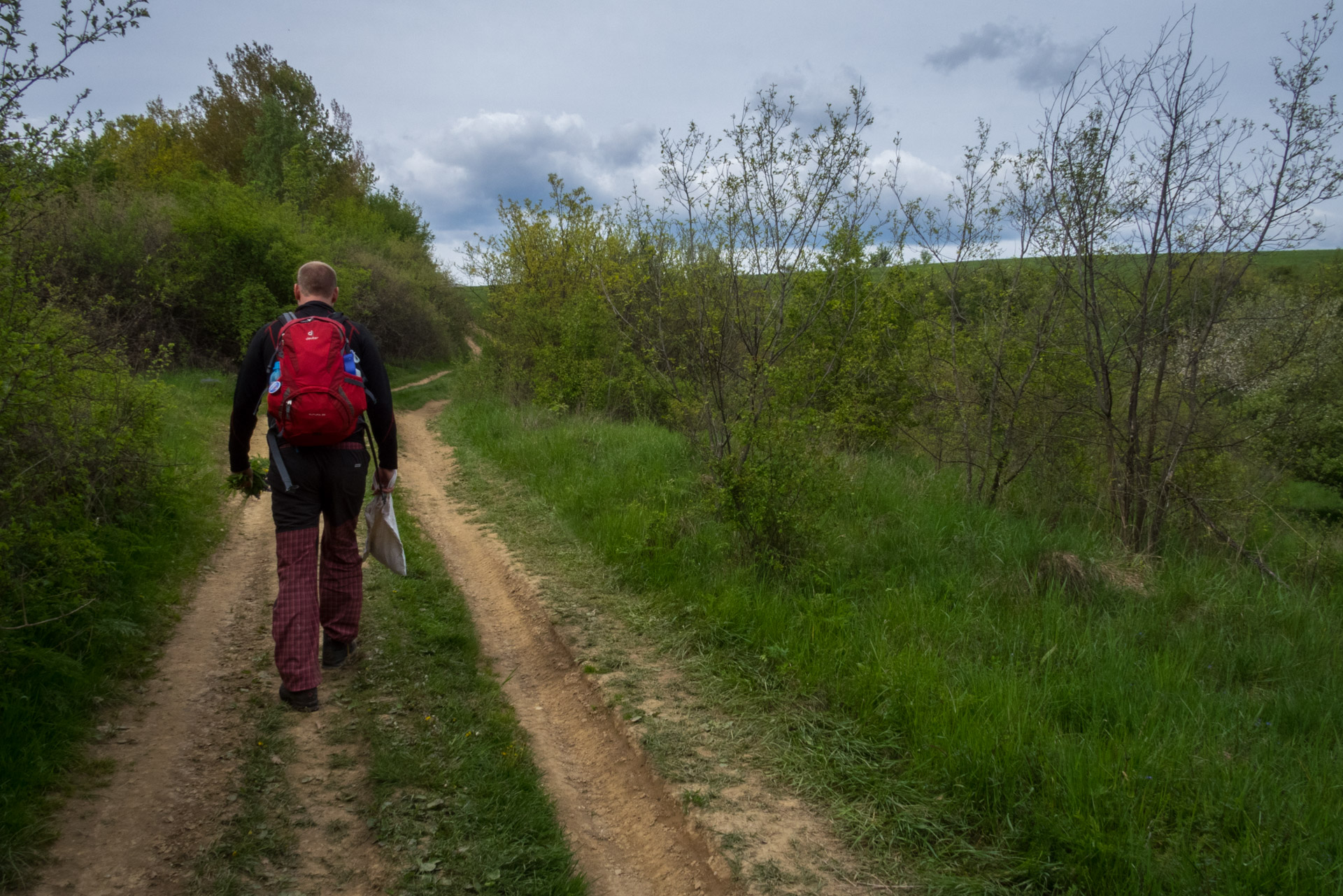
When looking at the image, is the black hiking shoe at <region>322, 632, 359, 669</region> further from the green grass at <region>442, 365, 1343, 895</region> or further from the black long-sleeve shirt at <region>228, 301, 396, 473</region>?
the green grass at <region>442, 365, 1343, 895</region>

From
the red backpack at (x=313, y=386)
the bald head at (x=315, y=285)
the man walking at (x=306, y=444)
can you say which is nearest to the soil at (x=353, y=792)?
the man walking at (x=306, y=444)

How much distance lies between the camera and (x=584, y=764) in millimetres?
3754

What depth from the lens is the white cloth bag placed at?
4.47 metres

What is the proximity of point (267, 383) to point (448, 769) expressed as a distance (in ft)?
7.22

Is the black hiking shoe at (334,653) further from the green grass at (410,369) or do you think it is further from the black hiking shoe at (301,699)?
the green grass at (410,369)

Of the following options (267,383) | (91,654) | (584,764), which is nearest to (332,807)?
(584,764)

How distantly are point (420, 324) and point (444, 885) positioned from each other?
1167 inches

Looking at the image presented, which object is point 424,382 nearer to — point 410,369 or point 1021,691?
point 410,369

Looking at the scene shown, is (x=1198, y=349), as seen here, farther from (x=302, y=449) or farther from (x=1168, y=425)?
(x=302, y=449)

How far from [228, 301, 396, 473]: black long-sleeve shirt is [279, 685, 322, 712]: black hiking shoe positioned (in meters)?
1.25

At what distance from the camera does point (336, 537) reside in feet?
13.5

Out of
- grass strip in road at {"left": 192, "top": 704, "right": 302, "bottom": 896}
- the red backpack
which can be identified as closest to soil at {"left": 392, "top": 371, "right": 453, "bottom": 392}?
the red backpack

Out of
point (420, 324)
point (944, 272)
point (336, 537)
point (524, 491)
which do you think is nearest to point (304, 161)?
point (420, 324)

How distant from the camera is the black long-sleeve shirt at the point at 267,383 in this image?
377 centimetres
